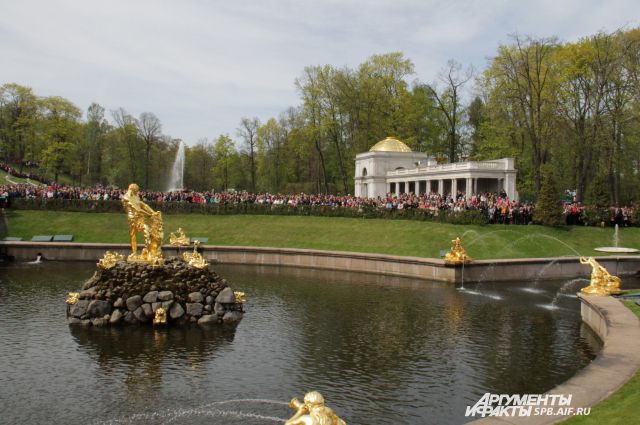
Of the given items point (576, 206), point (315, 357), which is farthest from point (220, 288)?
point (576, 206)

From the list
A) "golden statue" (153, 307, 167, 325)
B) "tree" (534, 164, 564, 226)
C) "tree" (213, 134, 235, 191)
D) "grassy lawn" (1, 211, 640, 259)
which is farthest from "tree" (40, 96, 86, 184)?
"golden statue" (153, 307, 167, 325)

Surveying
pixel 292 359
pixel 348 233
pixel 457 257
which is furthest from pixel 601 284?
pixel 348 233

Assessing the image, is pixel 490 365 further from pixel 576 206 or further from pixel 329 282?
pixel 576 206

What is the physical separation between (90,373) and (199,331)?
4.44 m

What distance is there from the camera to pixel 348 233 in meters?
37.1

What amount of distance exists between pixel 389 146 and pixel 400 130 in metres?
6.16

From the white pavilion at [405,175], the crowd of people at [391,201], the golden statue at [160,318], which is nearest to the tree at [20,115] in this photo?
the crowd of people at [391,201]

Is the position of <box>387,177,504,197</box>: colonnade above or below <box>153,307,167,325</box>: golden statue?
above

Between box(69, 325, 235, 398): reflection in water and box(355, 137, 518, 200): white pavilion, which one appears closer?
box(69, 325, 235, 398): reflection in water

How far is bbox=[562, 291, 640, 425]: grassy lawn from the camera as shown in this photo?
8.34 metres

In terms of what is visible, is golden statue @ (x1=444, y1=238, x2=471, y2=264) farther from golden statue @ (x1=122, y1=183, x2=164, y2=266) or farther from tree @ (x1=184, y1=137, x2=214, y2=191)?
tree @ (x1=184, y1=137, x2=214, y2=191)

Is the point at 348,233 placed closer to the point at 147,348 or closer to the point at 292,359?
the point at 147,348

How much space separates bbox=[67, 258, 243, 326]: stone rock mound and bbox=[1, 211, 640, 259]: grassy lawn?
53.4ft

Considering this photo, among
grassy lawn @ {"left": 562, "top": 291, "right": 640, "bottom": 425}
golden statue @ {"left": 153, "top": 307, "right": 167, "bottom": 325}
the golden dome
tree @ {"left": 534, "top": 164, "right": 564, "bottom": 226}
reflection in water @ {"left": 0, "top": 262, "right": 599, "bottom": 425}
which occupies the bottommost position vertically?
reflection in water @ {"left": 0, "top": 262, "right": 599, "bottom": 425}
